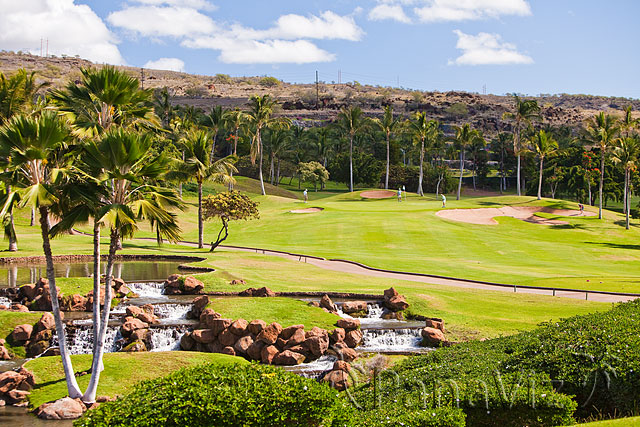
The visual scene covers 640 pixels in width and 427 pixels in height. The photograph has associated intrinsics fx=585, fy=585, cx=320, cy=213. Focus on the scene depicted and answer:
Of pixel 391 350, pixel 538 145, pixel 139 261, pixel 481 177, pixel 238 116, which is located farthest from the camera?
pixel 481 177

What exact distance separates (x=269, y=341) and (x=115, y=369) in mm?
5863

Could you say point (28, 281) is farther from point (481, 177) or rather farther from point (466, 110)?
point (466, 110)

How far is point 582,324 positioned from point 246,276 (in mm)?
23978

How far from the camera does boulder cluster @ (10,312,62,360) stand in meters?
23.3

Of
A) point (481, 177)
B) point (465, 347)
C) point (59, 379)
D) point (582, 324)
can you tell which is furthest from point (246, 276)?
point (481, 177)

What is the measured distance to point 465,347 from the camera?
16938mm

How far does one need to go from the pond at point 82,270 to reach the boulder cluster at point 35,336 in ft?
33.7

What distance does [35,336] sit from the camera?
78.6ft

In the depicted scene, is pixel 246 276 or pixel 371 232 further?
pixel 371 232

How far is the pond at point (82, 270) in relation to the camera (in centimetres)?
3556

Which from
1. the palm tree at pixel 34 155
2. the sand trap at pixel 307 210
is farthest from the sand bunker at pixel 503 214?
the palm tree at pixel 34 155

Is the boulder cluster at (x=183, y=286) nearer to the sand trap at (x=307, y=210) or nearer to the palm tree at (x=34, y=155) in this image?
the palm tree at (x=34, y=155)

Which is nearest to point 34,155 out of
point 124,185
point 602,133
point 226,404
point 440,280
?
point 124,185

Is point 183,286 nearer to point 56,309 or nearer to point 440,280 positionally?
point 56,309
